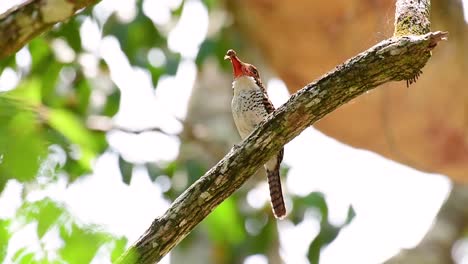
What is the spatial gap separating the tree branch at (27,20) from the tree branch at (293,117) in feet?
1.35

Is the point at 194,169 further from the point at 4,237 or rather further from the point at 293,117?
the point at 4,237

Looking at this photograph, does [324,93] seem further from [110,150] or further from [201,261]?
[201,261]

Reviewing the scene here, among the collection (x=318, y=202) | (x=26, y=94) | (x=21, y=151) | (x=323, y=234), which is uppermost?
(x=318, y=202)

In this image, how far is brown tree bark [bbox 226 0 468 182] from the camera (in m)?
3.68

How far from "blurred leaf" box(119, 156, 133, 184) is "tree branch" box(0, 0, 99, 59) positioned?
267cm

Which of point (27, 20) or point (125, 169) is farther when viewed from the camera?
point (125, 169)

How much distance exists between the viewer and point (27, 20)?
130 centimetres

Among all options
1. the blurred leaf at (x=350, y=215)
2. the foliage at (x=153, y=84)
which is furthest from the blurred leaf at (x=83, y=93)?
the blurred leaf at (x=350, y=215)

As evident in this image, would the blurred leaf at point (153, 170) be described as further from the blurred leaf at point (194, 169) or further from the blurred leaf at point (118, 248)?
the blurred leaf at point (118, 248)

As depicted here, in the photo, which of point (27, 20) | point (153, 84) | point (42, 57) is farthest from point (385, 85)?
point (27, 20)

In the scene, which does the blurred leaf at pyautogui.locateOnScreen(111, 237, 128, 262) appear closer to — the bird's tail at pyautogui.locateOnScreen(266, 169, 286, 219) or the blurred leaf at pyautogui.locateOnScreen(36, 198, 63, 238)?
the blurred leaf at pyautogui.locateOnScreen(36, 198, 63, 238)

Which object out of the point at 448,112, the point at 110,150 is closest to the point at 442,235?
the point at 448,112

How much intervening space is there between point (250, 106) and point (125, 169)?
3.83ft

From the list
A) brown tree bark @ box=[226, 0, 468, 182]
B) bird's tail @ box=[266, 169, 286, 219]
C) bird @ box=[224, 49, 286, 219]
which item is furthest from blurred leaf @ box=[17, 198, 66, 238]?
brown tree bark @ box=[226, 0, 468, 182]
